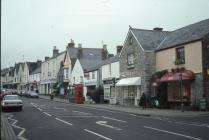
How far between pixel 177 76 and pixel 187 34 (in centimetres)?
477

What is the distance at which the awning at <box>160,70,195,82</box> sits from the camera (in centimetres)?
3153

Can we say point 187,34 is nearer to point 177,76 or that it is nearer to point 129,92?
point 177,76

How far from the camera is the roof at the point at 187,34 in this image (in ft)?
107

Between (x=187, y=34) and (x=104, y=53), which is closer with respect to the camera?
(x=187, y=34)

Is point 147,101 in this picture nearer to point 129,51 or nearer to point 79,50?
point 129,51

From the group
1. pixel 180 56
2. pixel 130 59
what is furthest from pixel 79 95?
pixel 180 56

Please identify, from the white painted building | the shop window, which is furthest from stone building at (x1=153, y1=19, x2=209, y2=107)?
the white painted building

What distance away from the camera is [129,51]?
141 ft

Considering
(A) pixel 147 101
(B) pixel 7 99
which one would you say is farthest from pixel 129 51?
(B) pixel 7 99

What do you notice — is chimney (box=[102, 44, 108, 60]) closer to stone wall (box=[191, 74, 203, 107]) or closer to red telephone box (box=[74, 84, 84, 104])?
red telephone box (box=[74, 84, 84, 104])

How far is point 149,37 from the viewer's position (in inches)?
1658

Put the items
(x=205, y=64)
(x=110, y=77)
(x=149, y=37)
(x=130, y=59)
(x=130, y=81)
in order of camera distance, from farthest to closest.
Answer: (x=110, y=77)
(x=130, y=59)
(x=149, y=37)
(x=130, y=81)
(x=205, y=64)

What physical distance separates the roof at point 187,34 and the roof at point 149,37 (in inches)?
46.5

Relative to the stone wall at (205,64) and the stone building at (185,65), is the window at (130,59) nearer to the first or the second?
the stone building at (185,65)
